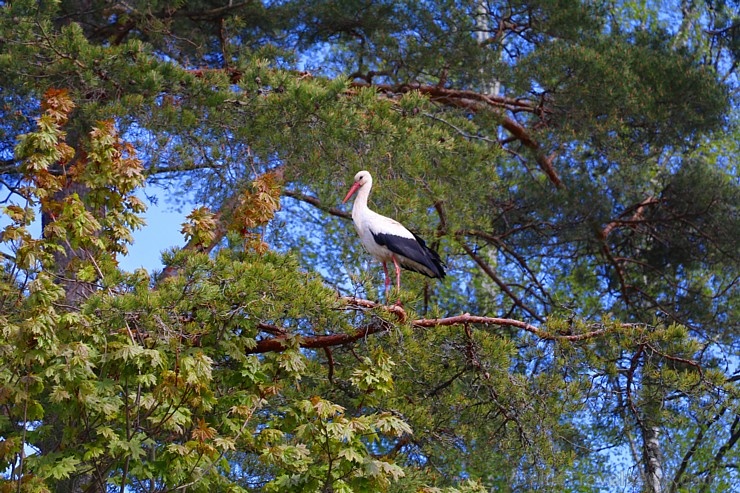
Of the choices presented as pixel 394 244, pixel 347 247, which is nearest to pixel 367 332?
pixel 394 244

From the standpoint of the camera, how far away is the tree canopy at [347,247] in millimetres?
5996

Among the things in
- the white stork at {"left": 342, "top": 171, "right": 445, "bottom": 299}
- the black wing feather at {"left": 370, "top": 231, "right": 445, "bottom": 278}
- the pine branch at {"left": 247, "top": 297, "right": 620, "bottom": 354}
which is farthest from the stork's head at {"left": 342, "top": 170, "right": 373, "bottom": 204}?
the pine branch at {"left": 247, "top": 297, "right": 620, "bottom": 354}

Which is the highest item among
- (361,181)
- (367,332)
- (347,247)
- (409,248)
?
(347,247)

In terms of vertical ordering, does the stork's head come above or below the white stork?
above

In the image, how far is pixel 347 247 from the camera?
11.9 m

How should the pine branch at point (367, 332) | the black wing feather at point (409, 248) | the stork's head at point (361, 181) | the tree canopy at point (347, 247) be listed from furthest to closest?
the stork's head at point (361, 181)
the black wing feather at point (409, 248)
the pine branch at point (367, 332)
the tree canopy at point (347, 247)

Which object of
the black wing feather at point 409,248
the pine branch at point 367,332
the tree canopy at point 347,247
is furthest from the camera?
the black wing feather at point 409,248

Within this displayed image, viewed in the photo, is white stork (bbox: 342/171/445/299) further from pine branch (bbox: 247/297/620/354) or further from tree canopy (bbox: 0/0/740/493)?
pine branch (bbox: 247/297/620/354)

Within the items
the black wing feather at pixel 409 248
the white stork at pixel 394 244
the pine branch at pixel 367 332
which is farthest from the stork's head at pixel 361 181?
the pine branch at pixel 367 332

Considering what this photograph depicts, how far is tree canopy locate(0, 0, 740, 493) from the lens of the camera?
6.00 m

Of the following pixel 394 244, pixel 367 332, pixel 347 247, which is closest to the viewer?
pixel 367 332

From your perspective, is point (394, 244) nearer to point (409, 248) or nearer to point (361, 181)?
point (409, 248)

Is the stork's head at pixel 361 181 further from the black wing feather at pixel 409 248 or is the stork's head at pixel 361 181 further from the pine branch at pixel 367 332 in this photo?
the pine branch at pixel 367 332

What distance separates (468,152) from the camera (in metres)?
10.3
